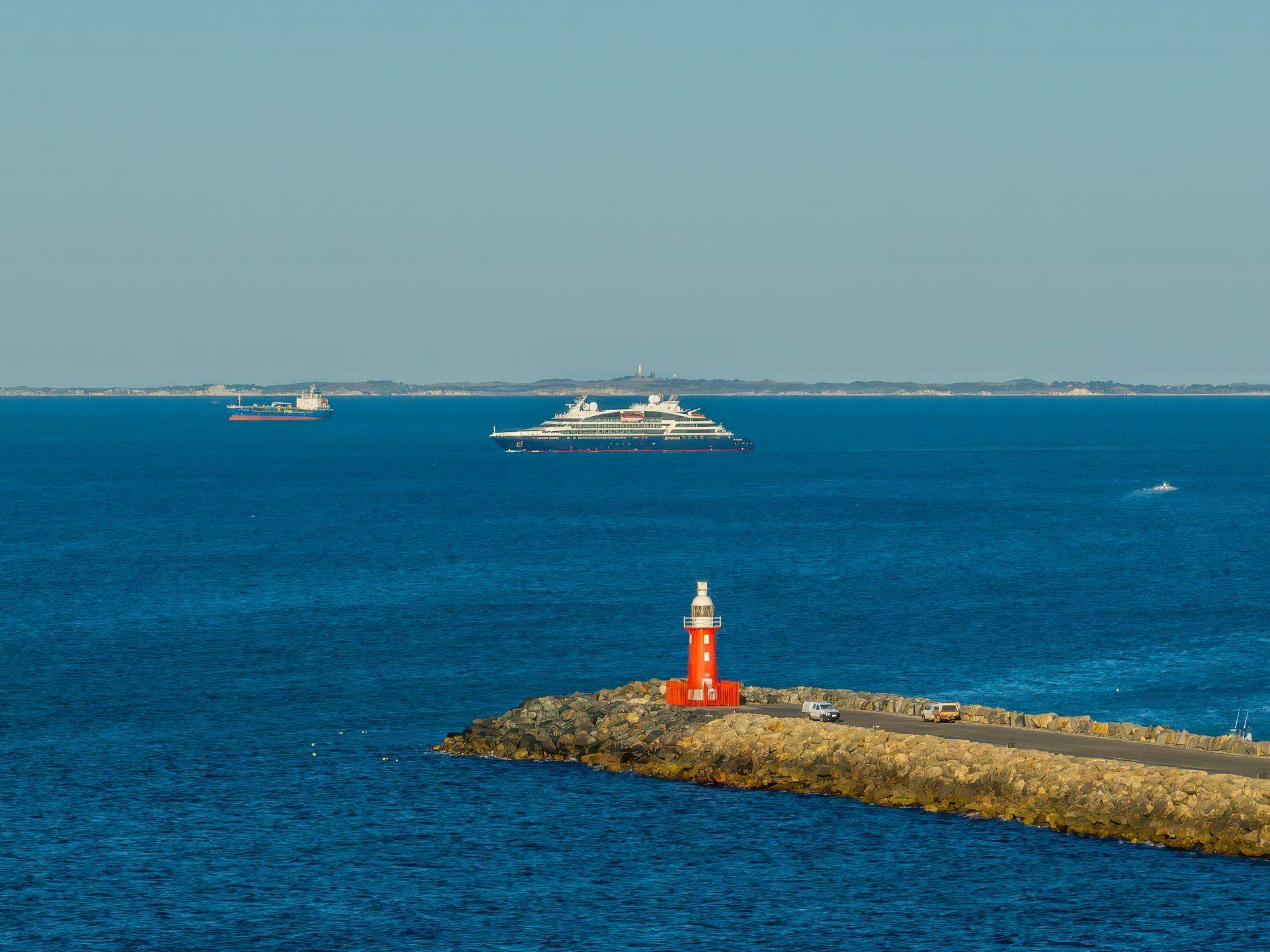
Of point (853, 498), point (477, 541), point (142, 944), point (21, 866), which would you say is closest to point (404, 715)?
point (21, 866)

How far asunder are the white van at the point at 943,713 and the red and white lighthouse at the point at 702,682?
6.82 m

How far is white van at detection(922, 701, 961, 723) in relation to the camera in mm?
56531

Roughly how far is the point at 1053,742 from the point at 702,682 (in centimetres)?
1208

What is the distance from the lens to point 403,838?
49312 millimetres

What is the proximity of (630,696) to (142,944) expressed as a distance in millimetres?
23765

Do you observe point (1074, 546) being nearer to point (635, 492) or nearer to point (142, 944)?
point (635, 492)

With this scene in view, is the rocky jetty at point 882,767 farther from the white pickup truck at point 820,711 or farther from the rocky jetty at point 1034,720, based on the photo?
the rocky jetty at point 1034,720

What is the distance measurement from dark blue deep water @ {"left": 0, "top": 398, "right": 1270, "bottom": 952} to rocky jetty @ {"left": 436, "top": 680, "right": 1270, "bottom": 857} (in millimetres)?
1009

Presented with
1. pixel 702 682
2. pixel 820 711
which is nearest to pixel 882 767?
pixel 820 711

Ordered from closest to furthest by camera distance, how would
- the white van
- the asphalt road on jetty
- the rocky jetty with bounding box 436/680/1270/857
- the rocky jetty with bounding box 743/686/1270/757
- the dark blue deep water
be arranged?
the dark blue deep water
the rocky jetty with bounding box 436/680/1270/857
the asphalt road on jetty
the rocky jetty with bounding box 743/686/1270/757
the white van

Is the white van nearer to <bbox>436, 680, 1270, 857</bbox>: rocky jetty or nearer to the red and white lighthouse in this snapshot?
<bbox>436, 680, 1270, 857</bbox>: rocky jetty

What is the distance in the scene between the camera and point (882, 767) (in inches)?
2085

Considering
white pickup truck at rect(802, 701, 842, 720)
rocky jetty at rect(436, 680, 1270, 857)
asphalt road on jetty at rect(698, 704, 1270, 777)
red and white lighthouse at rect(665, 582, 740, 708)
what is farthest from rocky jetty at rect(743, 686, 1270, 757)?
white pickup truck at rect(802, 701, 842, 720)

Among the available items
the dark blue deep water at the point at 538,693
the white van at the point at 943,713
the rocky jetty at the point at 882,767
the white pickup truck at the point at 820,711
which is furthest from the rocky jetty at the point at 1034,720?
the dark blue deep water at the point at 538,693
